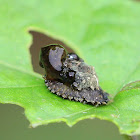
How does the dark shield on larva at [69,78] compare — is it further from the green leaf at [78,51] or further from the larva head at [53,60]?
the green leaf at [78,51]

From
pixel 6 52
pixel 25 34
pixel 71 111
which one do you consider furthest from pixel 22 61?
pixel 71 111

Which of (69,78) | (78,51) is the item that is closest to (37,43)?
(78,51)

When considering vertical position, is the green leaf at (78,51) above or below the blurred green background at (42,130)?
above

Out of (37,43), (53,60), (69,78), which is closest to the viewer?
(69,78)

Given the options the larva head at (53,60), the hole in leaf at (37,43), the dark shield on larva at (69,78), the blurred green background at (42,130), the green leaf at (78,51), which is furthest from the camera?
the blurred green background at (42,130)

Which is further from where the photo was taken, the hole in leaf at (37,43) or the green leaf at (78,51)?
the hole in leaf at (37,43)

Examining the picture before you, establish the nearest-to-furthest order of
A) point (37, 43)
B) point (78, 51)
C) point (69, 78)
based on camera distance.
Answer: point (69, 78) < point (78, 51) < point (37, 43)

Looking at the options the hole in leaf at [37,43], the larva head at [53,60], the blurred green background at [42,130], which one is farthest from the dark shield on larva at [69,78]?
the blurred green background at [42,130]

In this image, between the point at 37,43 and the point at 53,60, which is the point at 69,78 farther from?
the point at 37,43

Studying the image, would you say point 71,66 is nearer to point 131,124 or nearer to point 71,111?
point 71,111
